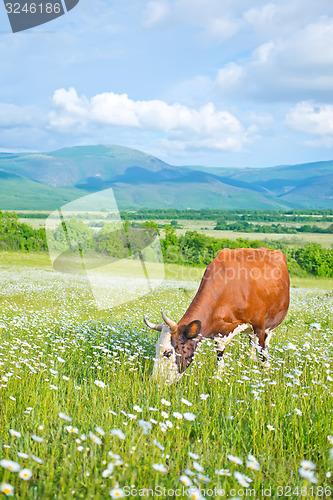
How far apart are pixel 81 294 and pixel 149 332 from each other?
925 centimetres

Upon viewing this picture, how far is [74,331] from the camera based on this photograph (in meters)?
9.55

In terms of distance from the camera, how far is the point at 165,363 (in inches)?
253

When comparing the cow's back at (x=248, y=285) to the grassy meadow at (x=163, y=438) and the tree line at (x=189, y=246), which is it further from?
the tree line at (x=189, y=246)

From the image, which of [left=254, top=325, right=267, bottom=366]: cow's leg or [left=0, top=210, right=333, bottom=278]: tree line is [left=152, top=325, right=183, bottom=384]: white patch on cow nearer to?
[left=254, top=325, right=267, bottom=366]: cow's leg

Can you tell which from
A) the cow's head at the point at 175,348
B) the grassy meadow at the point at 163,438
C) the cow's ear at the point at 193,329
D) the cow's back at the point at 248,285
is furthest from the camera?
the cow's back at the point at 248,285

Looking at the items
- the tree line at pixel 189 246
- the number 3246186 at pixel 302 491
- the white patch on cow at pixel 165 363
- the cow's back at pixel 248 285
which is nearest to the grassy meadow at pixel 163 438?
the number 3246186 at pixel 302 491

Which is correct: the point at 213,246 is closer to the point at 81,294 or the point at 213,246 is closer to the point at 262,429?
the point at 81,294

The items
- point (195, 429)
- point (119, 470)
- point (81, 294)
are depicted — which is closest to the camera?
point (119, 470)

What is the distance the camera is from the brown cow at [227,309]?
6.63 m

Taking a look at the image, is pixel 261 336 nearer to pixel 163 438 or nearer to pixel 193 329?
pixel 193 329

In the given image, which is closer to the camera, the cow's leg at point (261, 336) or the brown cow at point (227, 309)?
the brown cow at point (227, 309)

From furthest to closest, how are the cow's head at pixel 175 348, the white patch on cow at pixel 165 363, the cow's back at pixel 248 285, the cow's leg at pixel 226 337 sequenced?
1. the cow's back at pixel 248 285
2. the cow's leg at pixel 226 337
3. the cow's head at pixel 175 348
4. the white patch on cow at pixel 165 363

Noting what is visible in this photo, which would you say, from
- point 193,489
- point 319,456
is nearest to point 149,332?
point 319,456

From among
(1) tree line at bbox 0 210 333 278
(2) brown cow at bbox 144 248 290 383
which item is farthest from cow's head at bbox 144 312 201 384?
(1) tree line at bbox 0 210 333 278
